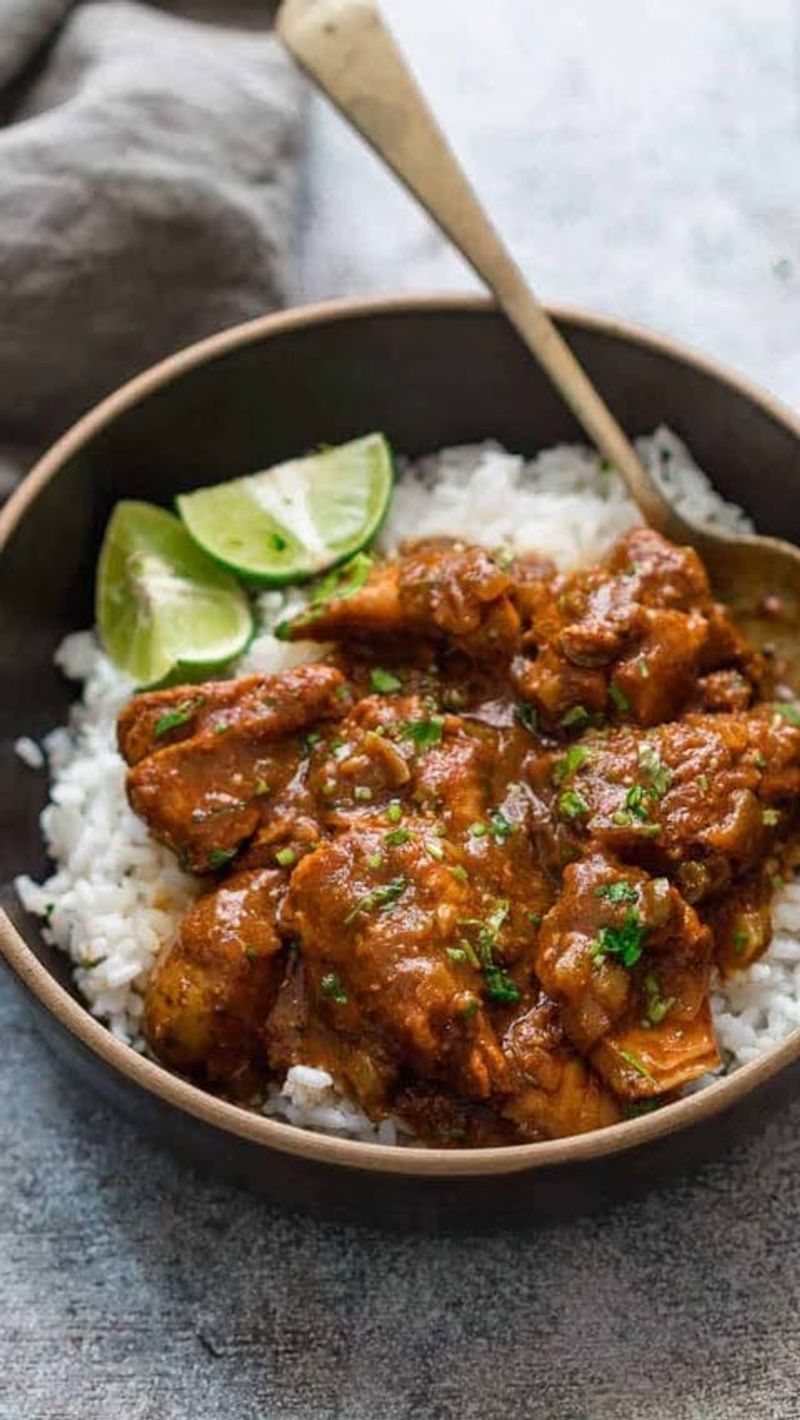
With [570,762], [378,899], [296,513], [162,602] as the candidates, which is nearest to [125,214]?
[296,513]

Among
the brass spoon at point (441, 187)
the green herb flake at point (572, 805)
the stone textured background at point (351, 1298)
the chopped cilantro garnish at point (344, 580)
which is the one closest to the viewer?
the green herb flake at point (572, 805)

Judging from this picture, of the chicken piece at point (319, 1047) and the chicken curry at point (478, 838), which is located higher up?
the chicken curry at point (478, 838)

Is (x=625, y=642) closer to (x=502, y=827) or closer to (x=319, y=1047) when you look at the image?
(x=502, y=827)

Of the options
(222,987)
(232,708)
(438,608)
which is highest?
(438,608)

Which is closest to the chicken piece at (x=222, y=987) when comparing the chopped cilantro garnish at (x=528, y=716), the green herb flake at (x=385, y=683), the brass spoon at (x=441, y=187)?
the green herb flake at (x=385, y=683)

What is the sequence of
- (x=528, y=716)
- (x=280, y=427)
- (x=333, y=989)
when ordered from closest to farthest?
(x=333, y=989)
(x=528, y=716)
(x=280, y=427)

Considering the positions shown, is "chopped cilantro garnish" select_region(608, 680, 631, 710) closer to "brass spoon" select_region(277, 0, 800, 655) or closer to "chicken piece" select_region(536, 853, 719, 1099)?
"chicken piece" select_region(536, 853, 719, 1099)

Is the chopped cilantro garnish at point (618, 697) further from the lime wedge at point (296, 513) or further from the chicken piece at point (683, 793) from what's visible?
the lime wedge at point (296, 513)

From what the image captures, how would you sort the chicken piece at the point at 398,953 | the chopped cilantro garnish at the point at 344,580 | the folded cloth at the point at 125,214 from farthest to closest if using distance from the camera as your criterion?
the folded cloth at the point at 125,214
the chopped cilantro garnish at the point at 344,580
the chicken piece at the point at 398,953
